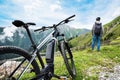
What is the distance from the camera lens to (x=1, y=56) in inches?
204

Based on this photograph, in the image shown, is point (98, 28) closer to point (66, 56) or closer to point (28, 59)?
point (66, 56)

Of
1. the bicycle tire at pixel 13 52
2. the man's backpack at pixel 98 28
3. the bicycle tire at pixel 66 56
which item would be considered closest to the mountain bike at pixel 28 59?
the bicycle tire at pixel 13 52

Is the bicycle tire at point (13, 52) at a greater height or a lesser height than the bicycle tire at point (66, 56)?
greater

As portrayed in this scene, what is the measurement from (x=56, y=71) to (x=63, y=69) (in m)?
0.49

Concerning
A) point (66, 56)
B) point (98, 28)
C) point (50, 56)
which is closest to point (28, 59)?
point (50, 56)

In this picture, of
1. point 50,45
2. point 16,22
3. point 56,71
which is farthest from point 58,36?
point 56,71

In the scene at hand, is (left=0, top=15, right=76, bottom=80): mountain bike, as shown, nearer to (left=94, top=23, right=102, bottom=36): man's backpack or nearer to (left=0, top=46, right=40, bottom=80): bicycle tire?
(left=0, top=46, right=40, bottom=80): bicycle tire

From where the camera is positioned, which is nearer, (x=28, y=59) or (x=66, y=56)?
(x=28, y=59)

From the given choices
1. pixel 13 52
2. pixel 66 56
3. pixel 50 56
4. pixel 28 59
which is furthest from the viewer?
pixel 66 56

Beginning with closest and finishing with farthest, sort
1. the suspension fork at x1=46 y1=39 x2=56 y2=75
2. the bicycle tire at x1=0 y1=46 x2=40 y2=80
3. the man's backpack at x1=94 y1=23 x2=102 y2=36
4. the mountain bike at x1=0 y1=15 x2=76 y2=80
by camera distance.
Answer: the bicycle tire at x1=0 y1=46 x2=40 y2=80 < the mountain bike at x1=0 y1=15 x2=76 y2=80 < the suspension fork at x1=46 y1=39 x2=56 y2=75 < the man's backpack at x1=94 y1=23 x2=102 y2=36

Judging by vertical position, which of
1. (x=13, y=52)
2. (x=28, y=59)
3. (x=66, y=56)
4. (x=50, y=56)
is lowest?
(x=66, y=56)

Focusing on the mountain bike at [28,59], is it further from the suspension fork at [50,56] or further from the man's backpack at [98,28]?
the man's backpack at [98,28]

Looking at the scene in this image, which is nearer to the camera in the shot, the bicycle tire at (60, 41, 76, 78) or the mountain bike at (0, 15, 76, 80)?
the mountain bike at (0, 15, 76, 80)

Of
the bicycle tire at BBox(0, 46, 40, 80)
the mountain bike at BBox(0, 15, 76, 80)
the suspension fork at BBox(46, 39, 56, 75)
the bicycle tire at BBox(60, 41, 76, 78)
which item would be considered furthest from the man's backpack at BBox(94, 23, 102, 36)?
the bicycle tire at BBox(0, 46, 40, 80)
